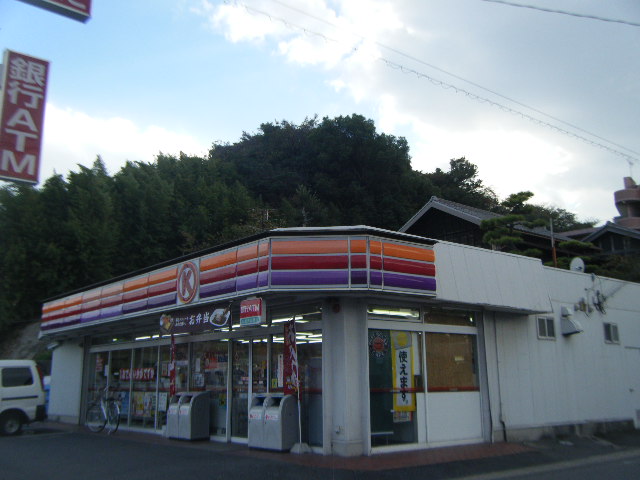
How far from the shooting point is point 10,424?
1530 centimetres

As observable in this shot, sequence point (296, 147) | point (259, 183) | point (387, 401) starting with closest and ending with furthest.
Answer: point (387, 401) → point (259, 183) → point (296, 147)

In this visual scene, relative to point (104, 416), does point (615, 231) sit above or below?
above

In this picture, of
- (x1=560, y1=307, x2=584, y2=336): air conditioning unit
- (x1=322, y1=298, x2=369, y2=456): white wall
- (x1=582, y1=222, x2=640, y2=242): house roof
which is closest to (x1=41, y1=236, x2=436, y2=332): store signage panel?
(x1=322, y1=298, x2=369, y2=456): white wall

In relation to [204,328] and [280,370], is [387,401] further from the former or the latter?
[204,328]

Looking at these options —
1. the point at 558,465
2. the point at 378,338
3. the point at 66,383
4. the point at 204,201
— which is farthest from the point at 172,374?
the point at 204,201

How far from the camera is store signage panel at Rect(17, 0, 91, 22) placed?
650cm

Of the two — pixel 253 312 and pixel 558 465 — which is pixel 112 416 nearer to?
pixel 253 312

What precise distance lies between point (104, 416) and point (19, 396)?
2.31 metres

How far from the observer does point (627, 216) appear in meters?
37.0

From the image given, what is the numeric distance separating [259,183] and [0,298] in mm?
22320

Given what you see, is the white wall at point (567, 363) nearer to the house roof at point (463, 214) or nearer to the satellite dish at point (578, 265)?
the satellite dish at point (578, 265)

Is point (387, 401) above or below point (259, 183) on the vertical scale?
below

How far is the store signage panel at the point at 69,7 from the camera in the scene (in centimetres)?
650

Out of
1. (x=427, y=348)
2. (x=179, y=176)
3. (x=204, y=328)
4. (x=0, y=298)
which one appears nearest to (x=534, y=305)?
(x=427, y=348)
